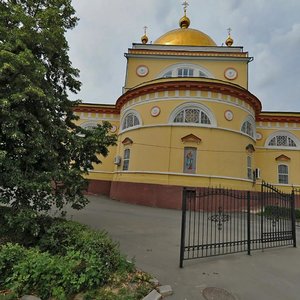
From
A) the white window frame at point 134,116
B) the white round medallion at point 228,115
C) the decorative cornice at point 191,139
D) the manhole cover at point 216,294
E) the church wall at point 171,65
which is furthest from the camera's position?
the church wall at point 171,65

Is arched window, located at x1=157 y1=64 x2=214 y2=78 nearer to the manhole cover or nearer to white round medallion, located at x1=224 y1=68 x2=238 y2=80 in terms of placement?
white round medallion, located at x1=224 y1=68 x2=238 y2=80

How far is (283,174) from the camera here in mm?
19422

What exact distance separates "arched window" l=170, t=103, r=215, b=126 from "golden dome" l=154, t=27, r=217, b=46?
1140 centimetres

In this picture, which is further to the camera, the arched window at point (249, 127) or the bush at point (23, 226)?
the arched window at point (249, 127)

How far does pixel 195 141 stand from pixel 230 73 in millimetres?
10200

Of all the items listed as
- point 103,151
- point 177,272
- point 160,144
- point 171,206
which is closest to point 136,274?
point 177,272

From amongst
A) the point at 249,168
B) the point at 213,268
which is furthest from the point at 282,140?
the point at 213,268

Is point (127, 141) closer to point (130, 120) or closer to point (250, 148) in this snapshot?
point (130, 120)

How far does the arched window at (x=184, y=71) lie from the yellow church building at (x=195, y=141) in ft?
18.4

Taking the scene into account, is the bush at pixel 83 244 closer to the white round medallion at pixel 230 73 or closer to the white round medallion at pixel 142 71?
the white round medallion at pixel 142 71

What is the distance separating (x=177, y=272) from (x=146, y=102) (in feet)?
42.5

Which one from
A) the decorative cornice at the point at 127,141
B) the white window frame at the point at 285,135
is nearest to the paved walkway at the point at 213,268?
the decorative cornice at the point at 127,141

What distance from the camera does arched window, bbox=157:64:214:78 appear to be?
21984 millimetres

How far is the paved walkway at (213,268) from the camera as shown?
4.51 meters
